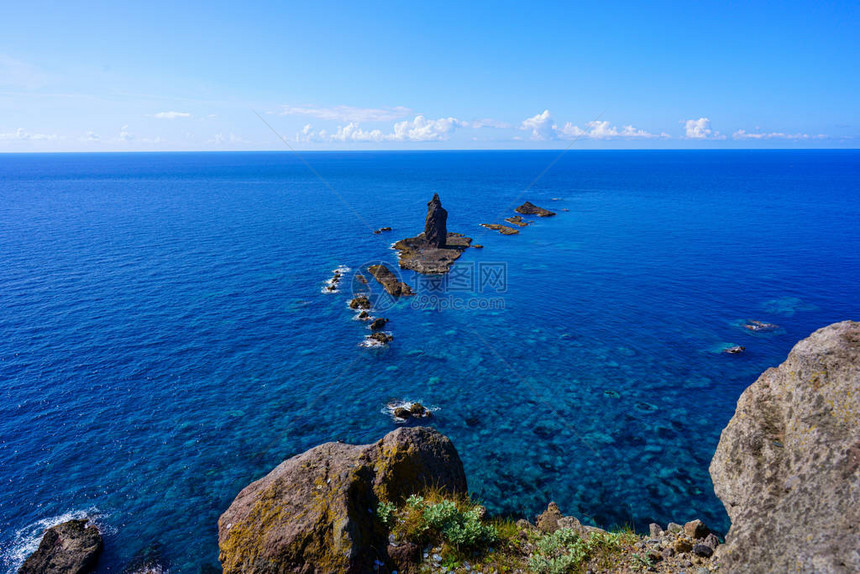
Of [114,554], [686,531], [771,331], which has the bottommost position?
[114,554]

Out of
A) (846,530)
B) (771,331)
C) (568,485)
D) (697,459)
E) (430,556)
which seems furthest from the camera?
(771,331)

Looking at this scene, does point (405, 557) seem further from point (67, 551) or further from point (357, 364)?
point (357, 364)

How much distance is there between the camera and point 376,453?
58.8 ft

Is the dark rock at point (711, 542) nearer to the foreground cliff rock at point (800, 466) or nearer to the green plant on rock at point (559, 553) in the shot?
the foreground cliff rock at point (800, 466)

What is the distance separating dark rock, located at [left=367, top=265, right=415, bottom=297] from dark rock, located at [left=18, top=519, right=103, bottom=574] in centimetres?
4299

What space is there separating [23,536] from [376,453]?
2351cm

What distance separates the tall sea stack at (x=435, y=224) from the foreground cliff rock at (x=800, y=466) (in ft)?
242

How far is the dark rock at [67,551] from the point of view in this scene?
22531 millimetres

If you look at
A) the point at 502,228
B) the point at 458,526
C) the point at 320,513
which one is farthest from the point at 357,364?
the point at 502,228

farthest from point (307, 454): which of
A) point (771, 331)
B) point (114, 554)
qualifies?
point (771, 331)

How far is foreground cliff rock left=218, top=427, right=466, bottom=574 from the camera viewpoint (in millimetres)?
12344

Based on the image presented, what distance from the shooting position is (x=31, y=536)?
24.6 meters

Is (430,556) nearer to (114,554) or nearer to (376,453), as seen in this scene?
(376,453)

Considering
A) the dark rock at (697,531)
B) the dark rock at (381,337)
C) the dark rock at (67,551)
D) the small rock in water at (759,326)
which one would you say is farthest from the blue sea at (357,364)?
the dark rock at (697,531)
